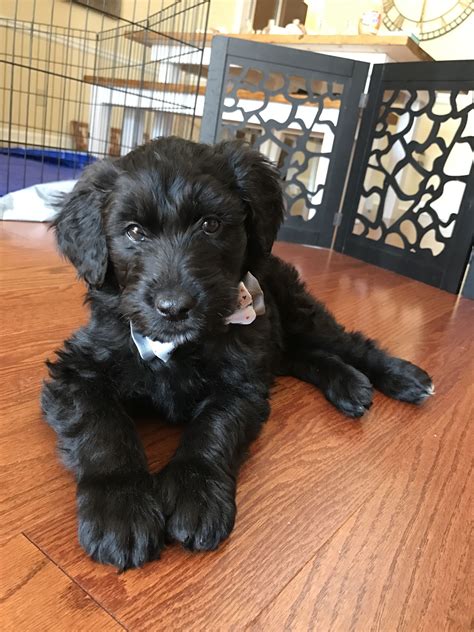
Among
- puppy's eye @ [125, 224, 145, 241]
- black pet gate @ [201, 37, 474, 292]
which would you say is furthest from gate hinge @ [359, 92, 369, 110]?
puppy's eye @ [125, 224, 145, 241]

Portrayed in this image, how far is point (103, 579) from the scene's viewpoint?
0.65 meters

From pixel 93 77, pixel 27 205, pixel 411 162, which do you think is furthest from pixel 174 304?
pixel 93 77

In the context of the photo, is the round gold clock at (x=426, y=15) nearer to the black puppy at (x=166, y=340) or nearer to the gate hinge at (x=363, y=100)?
the gate hinge at (x=363, y=100)

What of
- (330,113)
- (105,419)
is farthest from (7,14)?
(105,419)

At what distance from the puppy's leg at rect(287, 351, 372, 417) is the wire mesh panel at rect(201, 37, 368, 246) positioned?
180 centimetres

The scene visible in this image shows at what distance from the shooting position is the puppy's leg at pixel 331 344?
1336 mm

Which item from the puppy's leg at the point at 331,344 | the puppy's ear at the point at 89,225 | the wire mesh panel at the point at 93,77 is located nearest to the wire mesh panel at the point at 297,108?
the wire mesh panel at the point at 93,77

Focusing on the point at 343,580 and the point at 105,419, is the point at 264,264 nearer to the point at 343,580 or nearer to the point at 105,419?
the point at 105,419

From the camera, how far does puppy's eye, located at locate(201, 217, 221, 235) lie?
37.4 inches

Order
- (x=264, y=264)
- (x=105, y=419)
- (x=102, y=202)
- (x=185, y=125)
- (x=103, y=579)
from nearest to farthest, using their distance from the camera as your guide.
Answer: (x=103, y=579)
(x=105, y=419)
(x=102, y=202)
(x=264, y=264)
(x=185, y=125)

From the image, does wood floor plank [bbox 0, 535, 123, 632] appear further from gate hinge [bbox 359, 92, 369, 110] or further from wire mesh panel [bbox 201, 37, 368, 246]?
gate hinge [bbox 359, 92, 369, 110]

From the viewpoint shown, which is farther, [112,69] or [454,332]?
[112,69]

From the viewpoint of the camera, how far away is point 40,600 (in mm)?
612

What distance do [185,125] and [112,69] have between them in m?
1.59
